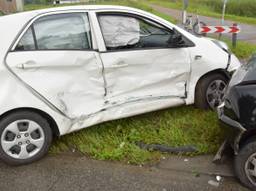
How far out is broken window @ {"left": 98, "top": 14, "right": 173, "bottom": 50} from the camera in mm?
3811

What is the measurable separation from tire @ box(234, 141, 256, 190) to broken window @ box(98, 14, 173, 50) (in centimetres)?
173

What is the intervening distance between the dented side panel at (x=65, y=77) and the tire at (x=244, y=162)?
1697mm

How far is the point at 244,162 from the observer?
9.85 feet

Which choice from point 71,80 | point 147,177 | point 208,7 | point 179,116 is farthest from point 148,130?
point 208,7

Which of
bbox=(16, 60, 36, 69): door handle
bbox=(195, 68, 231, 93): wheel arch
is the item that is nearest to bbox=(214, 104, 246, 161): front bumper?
bbox=(195, 68, 231, 93): wheel arch

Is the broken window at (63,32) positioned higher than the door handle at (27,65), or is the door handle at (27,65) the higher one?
the broken window at (63,32)

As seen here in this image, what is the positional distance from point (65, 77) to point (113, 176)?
4.05 ft

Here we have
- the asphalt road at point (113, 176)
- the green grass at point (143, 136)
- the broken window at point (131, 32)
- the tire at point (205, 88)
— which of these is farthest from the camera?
the tire at point (205, 88)

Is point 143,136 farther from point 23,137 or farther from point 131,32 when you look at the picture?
point 23,137

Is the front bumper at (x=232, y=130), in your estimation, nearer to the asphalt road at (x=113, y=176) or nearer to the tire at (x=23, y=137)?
the asphalt road at (x=113, y=176)

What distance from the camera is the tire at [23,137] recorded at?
3334mm

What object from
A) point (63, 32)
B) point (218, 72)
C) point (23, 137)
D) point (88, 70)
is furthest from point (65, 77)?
point (218, 72)

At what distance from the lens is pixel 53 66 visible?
11.4 feet

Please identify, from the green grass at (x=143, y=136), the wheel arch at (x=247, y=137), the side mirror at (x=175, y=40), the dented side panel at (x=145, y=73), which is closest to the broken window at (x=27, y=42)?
the dented side panel at (x=145, y=73)
